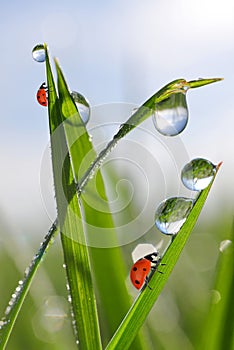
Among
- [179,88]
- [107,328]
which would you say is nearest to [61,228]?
[179,88]

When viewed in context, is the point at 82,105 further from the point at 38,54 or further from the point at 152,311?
the point at 152,311

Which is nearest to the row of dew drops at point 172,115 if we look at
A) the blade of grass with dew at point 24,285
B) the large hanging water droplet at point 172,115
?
the large hanging water droplet at point 172,115

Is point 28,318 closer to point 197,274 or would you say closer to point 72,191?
point 197,274

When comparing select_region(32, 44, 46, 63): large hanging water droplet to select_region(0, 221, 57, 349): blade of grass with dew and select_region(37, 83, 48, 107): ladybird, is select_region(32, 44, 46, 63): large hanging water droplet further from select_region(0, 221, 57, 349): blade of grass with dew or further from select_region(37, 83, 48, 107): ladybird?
select_region(0, 221, 57, 349): blade of grass with dew

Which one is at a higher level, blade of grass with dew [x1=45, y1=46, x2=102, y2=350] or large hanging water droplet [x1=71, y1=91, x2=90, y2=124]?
large hanging water droplet [x1=71, y1=91, x2=90, y2=124]

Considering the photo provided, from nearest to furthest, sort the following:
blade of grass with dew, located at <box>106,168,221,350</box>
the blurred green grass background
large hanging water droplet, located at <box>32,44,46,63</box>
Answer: blade of grass with dew, located at <box>106,168,221,350</box>
large hanging water droplet, located at <box>32,44,46,63</box>
the blurred green grass background

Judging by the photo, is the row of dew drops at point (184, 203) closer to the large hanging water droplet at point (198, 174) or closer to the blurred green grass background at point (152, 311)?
the large hanging water droplet at point (198, 174)

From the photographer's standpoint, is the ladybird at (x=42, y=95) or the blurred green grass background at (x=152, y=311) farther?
the blurred green grass background at (x=152, y=311)

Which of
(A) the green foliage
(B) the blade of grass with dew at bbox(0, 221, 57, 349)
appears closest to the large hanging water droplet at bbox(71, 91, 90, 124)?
(A) the green foliage
